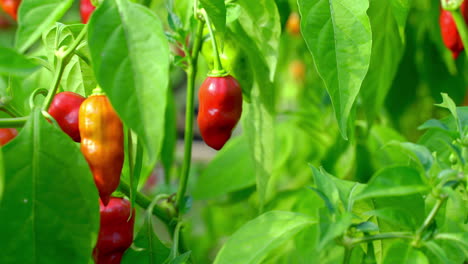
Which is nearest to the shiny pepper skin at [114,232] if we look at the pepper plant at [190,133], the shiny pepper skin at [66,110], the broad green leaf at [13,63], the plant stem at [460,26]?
the pepper plant at [190,133]

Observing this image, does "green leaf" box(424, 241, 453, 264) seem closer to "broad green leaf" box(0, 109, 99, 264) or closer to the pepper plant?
the pepper plant

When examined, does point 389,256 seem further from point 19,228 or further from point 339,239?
point 19,228

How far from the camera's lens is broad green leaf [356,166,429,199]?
0.50m

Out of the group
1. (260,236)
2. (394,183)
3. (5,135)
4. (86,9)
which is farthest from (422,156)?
(86,9)

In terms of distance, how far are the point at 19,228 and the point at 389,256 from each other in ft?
1.01

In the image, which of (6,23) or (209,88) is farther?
(6,23)

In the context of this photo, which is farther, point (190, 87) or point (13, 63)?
point (190, 87)

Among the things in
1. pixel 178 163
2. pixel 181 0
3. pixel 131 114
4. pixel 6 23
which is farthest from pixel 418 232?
pixel 6 23

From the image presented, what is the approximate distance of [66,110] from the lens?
582 mm

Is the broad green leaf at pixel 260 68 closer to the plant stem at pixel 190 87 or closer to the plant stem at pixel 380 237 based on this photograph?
the plant stem at pixel 190 87

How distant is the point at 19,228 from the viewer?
0.50m

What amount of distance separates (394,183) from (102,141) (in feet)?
0.82

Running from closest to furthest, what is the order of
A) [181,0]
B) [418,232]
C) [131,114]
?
[131,114]
[418,232]
[181,0]

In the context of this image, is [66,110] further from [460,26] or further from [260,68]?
[460,26]
